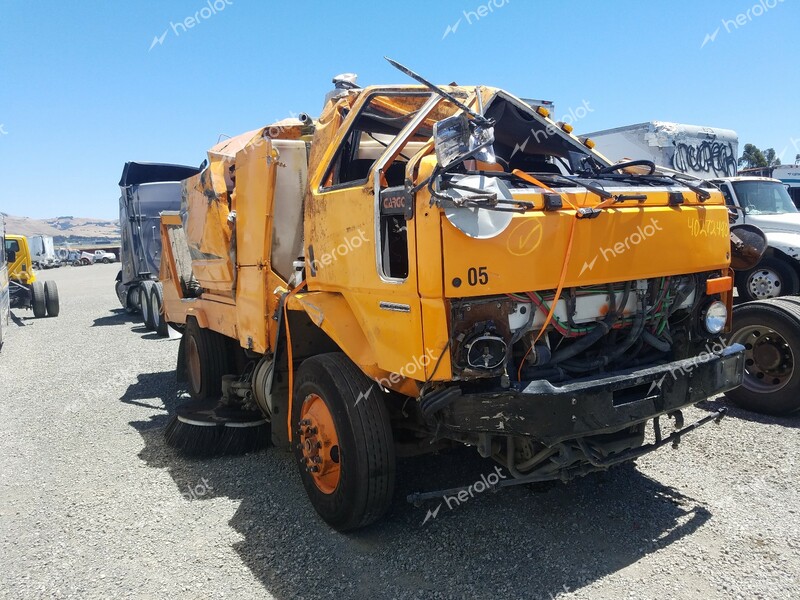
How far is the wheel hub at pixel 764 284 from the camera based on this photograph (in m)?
8.75

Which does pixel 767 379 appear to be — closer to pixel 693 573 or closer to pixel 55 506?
pixel 693 573

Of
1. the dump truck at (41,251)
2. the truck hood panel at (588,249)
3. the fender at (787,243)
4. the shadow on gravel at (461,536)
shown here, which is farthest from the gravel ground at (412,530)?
the dump truck at (41,251)

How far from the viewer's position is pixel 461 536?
3.38m

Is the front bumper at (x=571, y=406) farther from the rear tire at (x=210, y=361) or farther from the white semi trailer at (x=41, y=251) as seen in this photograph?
the white semi trailer at (x=41, y=251)

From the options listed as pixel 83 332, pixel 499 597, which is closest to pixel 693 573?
pixel 499 597

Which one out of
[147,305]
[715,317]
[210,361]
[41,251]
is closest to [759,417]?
[715,317]

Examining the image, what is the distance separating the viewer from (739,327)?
208 inches

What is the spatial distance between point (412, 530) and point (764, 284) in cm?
775

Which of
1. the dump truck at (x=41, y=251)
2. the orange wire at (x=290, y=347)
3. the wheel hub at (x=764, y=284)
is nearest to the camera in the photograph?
the orange wire at (x=290, y=347)

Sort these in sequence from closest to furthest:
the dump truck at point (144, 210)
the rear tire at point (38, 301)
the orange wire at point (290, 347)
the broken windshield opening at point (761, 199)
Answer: the orange wire at point (290, 347) → the broken windshield opening at point (761, 199) → the dump truck at point (144, 210) → the rear tire at point (38, 301)

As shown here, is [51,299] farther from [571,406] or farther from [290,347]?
[571,406]

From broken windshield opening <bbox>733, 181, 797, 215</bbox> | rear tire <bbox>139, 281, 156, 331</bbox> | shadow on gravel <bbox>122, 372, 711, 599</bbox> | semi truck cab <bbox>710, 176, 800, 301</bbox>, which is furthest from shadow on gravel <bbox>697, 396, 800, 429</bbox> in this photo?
rear tire <bbox>139, 281, 156, 331</bbox>

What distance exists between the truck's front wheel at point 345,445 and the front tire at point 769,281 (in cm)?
740

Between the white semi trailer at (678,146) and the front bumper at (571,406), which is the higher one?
the white semi trailer at (678,146)
